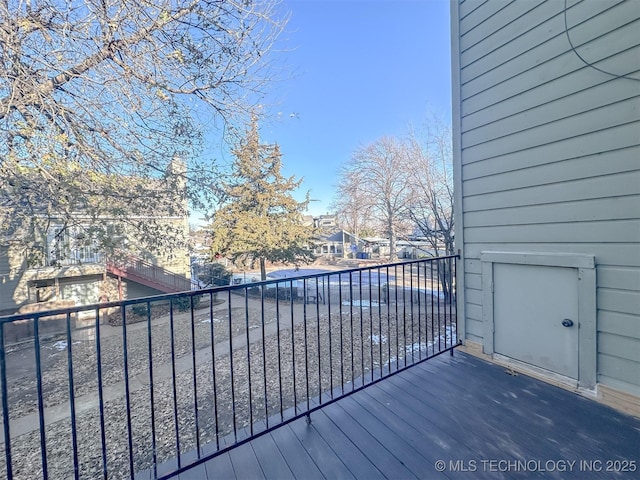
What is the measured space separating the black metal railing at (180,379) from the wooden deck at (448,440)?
0.40 feet

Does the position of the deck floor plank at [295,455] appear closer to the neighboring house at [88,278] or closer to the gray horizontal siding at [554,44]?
the gray horizontal siding at [554,44]

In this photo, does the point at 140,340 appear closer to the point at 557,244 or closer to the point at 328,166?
the point at 557,244

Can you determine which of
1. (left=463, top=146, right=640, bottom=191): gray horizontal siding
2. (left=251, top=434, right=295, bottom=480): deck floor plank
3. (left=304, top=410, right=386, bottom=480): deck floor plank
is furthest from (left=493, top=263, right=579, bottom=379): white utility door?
(left=251, top=434, right=295, bottom=480): deck floor plank

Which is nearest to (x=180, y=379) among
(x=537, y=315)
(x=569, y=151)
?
(x=537, y=315)

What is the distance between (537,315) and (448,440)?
1216mm

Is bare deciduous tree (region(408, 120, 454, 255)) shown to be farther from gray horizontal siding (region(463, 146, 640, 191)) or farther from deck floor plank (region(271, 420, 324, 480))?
deck floor plank (region(271, 420, 324, 480))

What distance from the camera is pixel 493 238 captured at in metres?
2.36

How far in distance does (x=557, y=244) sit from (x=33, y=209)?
5663mm

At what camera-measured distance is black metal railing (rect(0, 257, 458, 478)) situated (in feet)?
4.17

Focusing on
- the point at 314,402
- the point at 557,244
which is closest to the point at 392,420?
the point at 314,402

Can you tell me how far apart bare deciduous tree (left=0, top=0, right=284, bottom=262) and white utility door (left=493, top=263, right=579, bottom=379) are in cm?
347

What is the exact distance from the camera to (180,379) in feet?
15.6

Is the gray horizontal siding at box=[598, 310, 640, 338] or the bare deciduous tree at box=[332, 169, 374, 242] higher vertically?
the bare deciduous tree at box=[332, 169, 374, 242]

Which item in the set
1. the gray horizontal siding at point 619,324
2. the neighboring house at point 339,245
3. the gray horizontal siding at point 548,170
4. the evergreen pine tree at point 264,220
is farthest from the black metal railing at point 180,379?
the neighboring house at point 339,245
